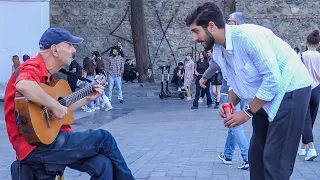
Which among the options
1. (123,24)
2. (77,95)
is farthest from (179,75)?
(77,95)

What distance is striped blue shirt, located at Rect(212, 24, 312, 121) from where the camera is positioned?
4477 mm

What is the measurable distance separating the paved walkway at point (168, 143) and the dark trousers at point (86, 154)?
2604 mm

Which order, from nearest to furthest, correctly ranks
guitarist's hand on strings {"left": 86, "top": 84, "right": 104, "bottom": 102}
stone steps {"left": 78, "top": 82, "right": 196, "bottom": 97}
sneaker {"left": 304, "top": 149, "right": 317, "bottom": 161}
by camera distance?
guitarist's hand on strings {"left": 86, "top": 84, "right": 104, "bottom": 102}, sneaker {"left": 304, "top": 149, "right": 317, "bottom": 161}, stone steps {"left": 78, "top": 82, "right": 196, "bottom": 97}

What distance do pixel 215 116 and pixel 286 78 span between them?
1146 cm

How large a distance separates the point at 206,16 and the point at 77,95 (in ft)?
4.70

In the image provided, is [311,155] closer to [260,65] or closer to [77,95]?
[77,95]

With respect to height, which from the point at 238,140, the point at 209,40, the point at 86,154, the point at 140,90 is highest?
the point at 209,40

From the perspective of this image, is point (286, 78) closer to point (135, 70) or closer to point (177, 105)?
point (177, 105)

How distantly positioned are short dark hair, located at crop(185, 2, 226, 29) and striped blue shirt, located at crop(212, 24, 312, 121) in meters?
0.08

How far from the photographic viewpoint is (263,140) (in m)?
5.00

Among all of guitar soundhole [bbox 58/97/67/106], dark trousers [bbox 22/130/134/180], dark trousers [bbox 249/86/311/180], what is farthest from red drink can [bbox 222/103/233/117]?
guitar soundhole [bbox 58/97/67/106]

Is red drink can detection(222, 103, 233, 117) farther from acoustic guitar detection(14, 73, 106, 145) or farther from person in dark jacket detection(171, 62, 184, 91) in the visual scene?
person in dark jacket detection(171, 62, 184, 91)

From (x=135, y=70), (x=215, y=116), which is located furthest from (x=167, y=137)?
(x=135, y=70)

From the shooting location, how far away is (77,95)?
211 inches
